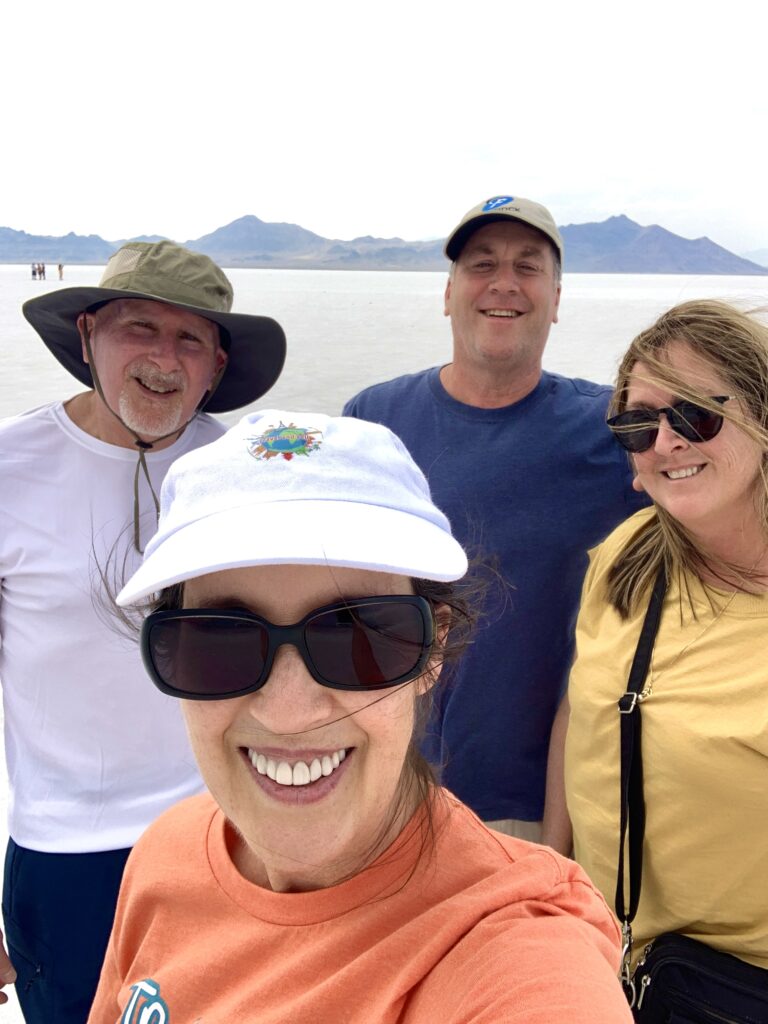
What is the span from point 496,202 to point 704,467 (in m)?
1.18

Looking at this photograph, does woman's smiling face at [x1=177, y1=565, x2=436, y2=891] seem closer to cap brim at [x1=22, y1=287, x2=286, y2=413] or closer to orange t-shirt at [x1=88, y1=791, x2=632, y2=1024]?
orange t-shirt at [x1=88, y1=791, x2=632, y2=1024]

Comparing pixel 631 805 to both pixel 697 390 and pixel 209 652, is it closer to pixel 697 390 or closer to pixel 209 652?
pixel 697 390

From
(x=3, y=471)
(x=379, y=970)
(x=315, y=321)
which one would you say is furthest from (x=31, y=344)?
(x=379, y=970)

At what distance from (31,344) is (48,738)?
22252 millimetres

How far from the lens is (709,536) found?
1705mm

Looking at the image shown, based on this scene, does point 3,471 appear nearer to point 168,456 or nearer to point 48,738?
point 168,456

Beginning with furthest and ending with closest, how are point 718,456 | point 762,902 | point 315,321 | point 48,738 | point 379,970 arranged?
point 315,321 < point 48,738 < point 718,456 < point 762,902 < point 379,970

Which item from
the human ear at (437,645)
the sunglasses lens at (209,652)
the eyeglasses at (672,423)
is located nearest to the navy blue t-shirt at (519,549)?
the eyeglasses at (672,423)

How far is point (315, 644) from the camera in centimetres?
90

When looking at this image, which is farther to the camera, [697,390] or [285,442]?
[697,390]

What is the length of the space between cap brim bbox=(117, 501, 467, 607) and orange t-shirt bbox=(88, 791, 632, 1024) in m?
0.35

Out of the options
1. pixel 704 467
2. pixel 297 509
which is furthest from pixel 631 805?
pixel 297 509

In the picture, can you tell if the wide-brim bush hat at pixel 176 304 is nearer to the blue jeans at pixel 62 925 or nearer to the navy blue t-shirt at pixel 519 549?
the navy blue t-shirt at pixel 519 549

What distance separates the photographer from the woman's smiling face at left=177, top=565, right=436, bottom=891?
906 mm
